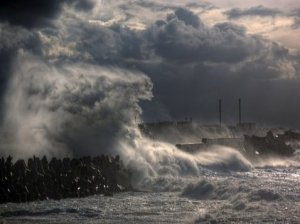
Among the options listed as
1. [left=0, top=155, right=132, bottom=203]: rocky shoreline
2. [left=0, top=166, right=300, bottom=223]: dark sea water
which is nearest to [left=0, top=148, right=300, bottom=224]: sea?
[left=0, top=166, right=300, bottom=223]: dark sea water

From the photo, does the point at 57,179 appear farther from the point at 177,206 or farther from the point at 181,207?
the point at 181,207

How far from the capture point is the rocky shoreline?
20025 millimetres

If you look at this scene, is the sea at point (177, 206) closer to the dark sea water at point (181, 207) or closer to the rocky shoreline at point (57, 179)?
the dark sea water at point (181, 207)

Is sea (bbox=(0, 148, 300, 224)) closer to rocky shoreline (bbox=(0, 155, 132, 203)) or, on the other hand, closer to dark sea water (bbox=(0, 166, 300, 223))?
dark sea water (bbox=(0, 166, 300, 223))

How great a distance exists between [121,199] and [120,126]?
→ 10.6m

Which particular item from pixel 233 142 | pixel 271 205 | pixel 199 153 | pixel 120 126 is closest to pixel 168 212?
pixel 271 205

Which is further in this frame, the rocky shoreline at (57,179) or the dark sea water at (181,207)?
the rocky shoreline at (57,179)

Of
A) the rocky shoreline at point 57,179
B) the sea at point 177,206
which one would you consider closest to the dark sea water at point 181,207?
the sea at point 177,206

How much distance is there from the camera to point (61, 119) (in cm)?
3138

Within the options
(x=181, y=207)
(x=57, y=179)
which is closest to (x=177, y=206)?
(x=181, y=207)

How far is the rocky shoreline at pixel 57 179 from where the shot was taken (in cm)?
2002

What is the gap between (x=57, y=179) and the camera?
21484mm

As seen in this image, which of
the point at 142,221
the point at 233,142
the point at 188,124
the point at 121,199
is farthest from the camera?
the point at 188,124

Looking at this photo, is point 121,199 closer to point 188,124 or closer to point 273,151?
point 273,151
